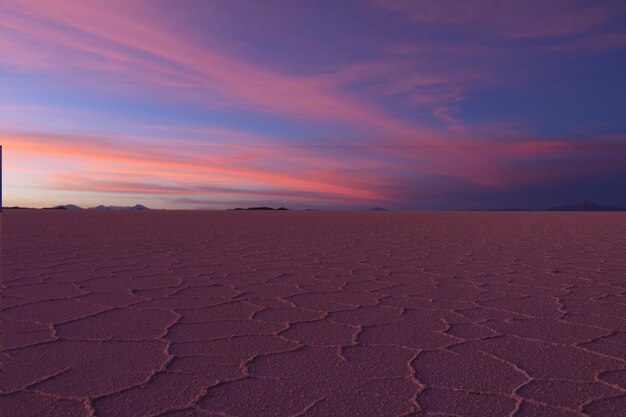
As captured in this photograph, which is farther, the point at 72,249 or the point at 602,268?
the point at 72,249

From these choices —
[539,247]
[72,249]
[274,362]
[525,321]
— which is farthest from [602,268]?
[72,249]

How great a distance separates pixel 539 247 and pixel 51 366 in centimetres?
571

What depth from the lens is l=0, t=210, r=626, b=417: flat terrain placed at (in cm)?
146

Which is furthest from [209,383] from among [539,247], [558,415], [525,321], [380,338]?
[539,247]

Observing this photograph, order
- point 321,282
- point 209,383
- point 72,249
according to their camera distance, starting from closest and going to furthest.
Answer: point 209,383
point 321,282
point 72,249

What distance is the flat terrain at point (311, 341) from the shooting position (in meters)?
1.46

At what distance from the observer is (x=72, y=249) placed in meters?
5.54

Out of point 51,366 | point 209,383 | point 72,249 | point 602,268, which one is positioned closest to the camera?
point 209,383

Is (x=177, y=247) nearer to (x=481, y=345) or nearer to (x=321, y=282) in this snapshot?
(x=321, y=282)

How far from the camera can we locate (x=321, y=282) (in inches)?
135

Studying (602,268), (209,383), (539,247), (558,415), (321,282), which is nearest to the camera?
(558,415)

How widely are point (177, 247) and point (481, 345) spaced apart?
4.51 meters

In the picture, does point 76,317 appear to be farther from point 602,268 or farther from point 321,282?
point 602,268

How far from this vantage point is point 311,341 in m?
2.04
